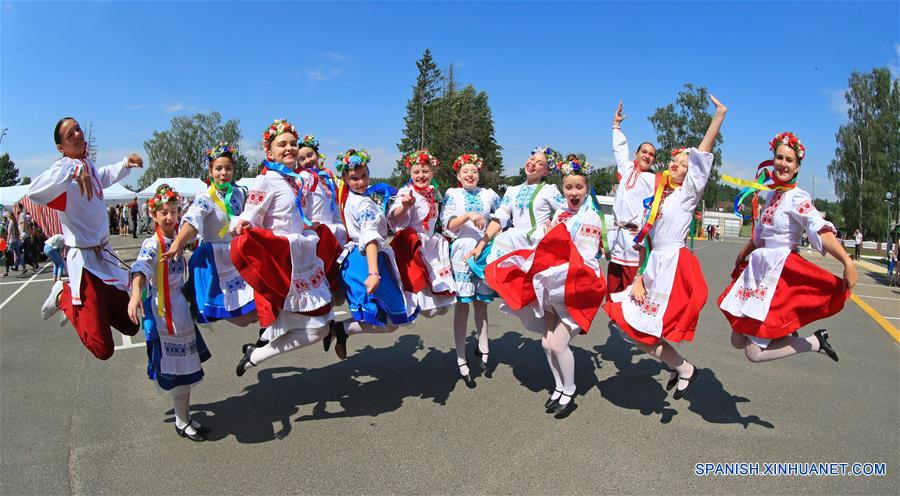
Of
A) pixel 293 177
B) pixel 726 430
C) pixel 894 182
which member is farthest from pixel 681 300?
pixel 894 182

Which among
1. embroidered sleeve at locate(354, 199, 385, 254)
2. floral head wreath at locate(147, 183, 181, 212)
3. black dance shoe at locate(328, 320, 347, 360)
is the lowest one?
black dance shoe at locate(328, 320, 347, 360)

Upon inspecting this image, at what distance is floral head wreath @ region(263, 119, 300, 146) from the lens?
4023 mm

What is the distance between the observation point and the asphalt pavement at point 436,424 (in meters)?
3.19

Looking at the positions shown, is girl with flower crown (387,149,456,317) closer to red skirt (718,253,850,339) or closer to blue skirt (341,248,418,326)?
blue skirt (341,248,418,326)

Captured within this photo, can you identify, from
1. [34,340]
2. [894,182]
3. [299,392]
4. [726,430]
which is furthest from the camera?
[894,182]

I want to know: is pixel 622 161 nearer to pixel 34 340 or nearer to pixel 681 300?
pixel 681 300

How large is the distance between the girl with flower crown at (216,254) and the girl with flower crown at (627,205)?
136 inches

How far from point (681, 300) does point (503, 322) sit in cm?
381

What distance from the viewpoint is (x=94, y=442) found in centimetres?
364

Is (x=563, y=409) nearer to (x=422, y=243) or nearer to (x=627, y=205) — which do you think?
(x=422, y=243)

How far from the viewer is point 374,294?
407cm

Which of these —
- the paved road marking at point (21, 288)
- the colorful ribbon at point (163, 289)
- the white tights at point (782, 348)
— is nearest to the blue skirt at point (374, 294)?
the colorful ribbon at point (163, 289)

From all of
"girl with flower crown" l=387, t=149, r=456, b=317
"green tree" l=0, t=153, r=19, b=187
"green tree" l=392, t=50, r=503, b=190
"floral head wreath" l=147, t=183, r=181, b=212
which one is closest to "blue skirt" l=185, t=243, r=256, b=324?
"floral head wreath" l=147, t=183, r=181, b=212

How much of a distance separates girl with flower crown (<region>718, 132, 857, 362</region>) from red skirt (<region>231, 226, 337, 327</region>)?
3.17m
